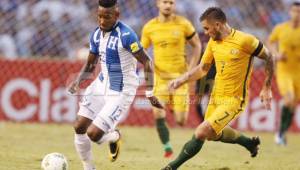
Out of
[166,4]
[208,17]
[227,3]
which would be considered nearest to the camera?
[208,17]

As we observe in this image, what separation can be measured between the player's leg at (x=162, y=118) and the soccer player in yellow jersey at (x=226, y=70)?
247 cm

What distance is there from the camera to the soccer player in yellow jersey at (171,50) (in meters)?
12.5

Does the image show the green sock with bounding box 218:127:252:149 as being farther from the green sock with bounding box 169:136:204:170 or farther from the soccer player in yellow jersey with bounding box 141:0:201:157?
the soccer player in yellow jersey with bounding box 141:0:201:157

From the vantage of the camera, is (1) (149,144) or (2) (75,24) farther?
(2) (75,24)

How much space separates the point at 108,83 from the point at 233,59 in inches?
61.2

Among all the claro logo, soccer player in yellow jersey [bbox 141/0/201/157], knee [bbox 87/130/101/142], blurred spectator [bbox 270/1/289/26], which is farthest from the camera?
blurred spectator [bbox 270/1/289/26]

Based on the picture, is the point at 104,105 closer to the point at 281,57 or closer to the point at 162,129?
the point at 162,129

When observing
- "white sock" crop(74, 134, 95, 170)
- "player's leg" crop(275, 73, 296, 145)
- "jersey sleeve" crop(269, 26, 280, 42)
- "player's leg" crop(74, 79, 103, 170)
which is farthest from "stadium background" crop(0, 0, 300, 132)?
"white sock" crop(74, 134, 95, 170)

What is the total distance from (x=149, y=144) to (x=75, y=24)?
4517mm

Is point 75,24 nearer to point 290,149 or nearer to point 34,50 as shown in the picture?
point 34,50

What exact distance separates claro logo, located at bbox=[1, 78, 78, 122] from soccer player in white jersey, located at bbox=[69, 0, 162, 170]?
7.04 metres

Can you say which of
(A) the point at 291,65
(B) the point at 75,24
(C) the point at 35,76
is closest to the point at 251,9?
(A) the point at 291,65

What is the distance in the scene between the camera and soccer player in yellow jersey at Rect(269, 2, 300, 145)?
47.5 ft

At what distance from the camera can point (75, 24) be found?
682 inches
